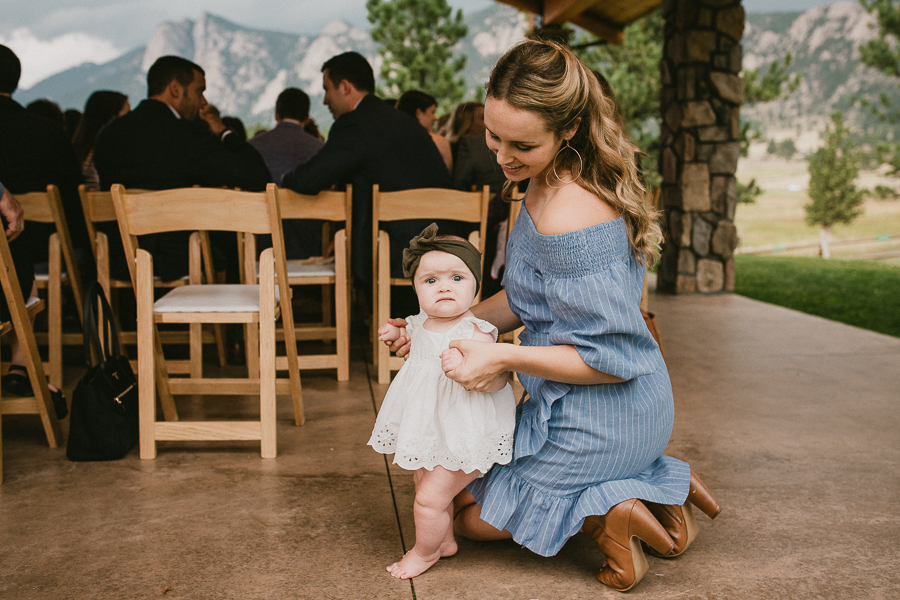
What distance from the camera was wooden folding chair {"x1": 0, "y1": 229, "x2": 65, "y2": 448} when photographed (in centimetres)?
237

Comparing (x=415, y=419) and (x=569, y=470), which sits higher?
(x=415, y=419)

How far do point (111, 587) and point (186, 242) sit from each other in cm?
213

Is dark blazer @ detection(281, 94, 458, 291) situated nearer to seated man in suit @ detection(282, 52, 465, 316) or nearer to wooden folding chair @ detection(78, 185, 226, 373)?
seated man in suit @ detection(282, 52, 465, 316)

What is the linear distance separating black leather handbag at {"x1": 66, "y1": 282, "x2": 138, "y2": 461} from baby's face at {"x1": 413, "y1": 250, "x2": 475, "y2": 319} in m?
1.38

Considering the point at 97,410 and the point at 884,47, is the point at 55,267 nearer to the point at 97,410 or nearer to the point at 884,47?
the point at 97,410

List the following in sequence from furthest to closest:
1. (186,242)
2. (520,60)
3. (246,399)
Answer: (186,242), (246,399), (520,60)

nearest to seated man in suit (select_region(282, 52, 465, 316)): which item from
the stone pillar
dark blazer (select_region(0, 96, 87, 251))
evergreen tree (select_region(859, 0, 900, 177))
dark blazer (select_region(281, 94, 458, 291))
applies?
dark blazer (select_region(281, 94, 458, 291))

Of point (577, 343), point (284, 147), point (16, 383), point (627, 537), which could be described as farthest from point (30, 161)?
point (627, 537)

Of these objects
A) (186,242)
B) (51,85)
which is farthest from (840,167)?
(51,85)

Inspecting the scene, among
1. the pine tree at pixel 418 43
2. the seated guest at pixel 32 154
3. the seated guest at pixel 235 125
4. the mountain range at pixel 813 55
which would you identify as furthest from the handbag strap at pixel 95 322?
the mountain range at pixel 813 55

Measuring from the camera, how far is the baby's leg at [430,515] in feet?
5.40

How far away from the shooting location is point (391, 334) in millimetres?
1761

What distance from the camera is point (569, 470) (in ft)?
5.48

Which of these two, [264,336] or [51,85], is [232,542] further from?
[51,85]
